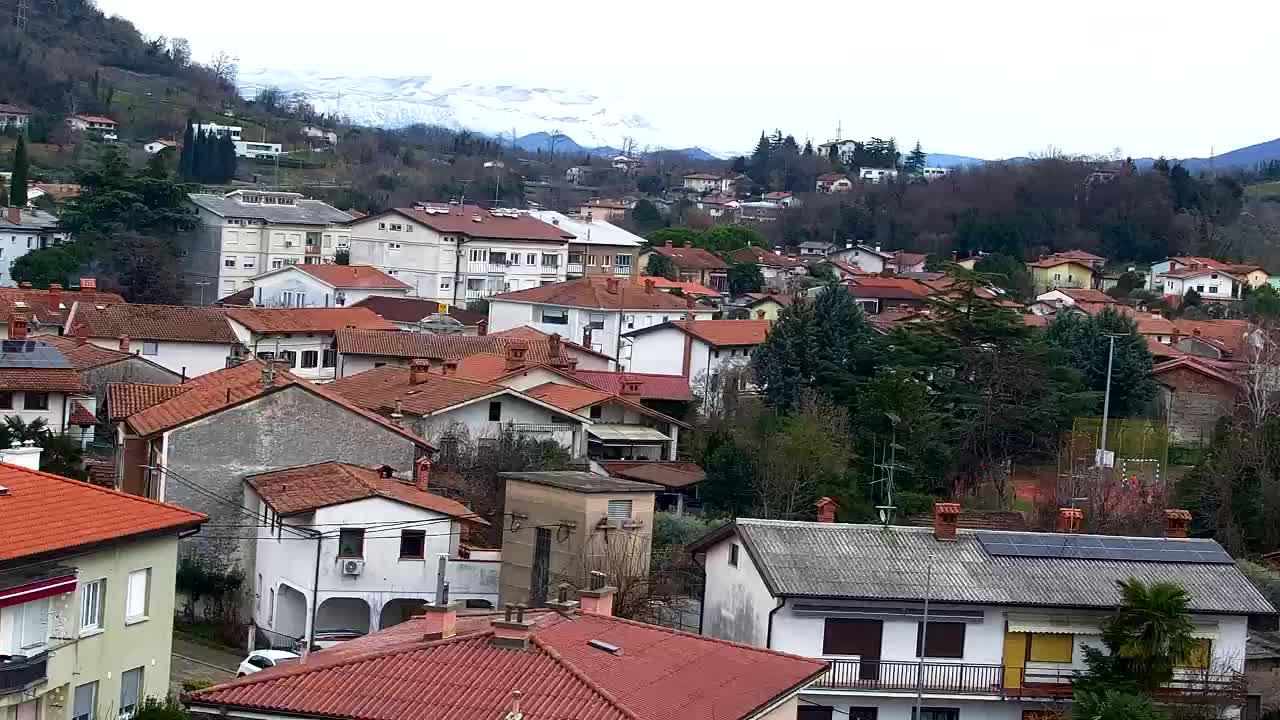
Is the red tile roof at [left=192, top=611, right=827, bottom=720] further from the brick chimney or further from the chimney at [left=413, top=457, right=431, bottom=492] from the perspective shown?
the brick chimney

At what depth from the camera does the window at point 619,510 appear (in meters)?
26.3

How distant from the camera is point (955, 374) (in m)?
41.7

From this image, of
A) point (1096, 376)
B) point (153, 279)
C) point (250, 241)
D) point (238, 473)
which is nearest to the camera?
point (238, 473)

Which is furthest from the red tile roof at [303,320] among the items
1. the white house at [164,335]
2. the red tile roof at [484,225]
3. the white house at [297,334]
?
the red tile roof at [484,225]

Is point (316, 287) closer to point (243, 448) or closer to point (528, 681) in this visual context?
point (243, 448)

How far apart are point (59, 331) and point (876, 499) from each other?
23.0m

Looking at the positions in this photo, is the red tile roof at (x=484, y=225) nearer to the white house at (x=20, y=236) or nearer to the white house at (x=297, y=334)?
the white house at (x=20, y=236)

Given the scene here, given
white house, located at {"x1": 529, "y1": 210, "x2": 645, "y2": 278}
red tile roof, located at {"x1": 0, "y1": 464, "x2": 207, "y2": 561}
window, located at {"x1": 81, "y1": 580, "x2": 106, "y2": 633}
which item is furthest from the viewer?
white house, located at {"x1": 529, "y1": 210, "x2": 645, "y2": 278}

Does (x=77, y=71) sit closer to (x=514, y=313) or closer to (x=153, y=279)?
(x=153, y=279)

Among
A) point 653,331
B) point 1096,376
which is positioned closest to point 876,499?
point 1096,376

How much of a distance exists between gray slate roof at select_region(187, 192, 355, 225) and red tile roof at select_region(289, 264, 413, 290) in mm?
7683

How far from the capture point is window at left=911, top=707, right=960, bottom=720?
2200cm

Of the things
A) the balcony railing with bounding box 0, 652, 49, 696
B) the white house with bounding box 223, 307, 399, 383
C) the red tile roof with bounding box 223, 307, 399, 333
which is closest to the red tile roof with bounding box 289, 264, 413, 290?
the red tile roof with bounding box 223, 307, 399, 333

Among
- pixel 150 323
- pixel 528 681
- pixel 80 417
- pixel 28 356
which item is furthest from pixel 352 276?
pixel 528 681
